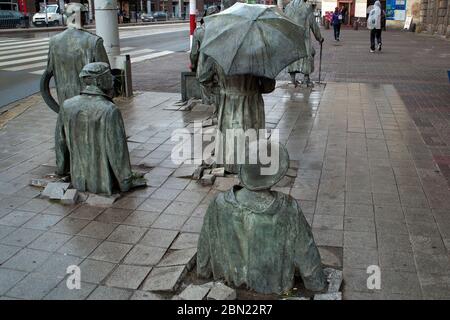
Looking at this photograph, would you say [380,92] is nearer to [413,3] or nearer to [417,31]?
[417,31]

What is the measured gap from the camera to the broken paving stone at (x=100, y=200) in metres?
5.36

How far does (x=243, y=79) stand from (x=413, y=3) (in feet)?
112

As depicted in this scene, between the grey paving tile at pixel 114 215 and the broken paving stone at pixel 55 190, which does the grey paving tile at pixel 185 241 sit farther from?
the broken paving stone at pixel 55 190

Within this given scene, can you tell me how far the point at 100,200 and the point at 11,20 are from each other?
115ft

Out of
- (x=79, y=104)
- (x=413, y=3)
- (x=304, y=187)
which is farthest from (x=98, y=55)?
(x=413, y=3)

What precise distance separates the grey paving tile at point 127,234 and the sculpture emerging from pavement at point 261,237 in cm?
118

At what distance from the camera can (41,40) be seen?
25625 millimetres

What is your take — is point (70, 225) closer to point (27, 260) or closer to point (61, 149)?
point (27, 260)

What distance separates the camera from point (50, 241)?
15.1 ft

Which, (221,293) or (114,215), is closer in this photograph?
(221,293)

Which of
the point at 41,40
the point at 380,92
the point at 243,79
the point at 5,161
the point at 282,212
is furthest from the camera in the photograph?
the point at 41,40

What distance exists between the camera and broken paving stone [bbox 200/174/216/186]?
19.6 feet

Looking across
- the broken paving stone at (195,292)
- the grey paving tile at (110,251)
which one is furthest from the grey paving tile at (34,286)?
the broken paving stone at (195,292)

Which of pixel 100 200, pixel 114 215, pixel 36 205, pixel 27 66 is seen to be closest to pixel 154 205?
pixel 114 215
